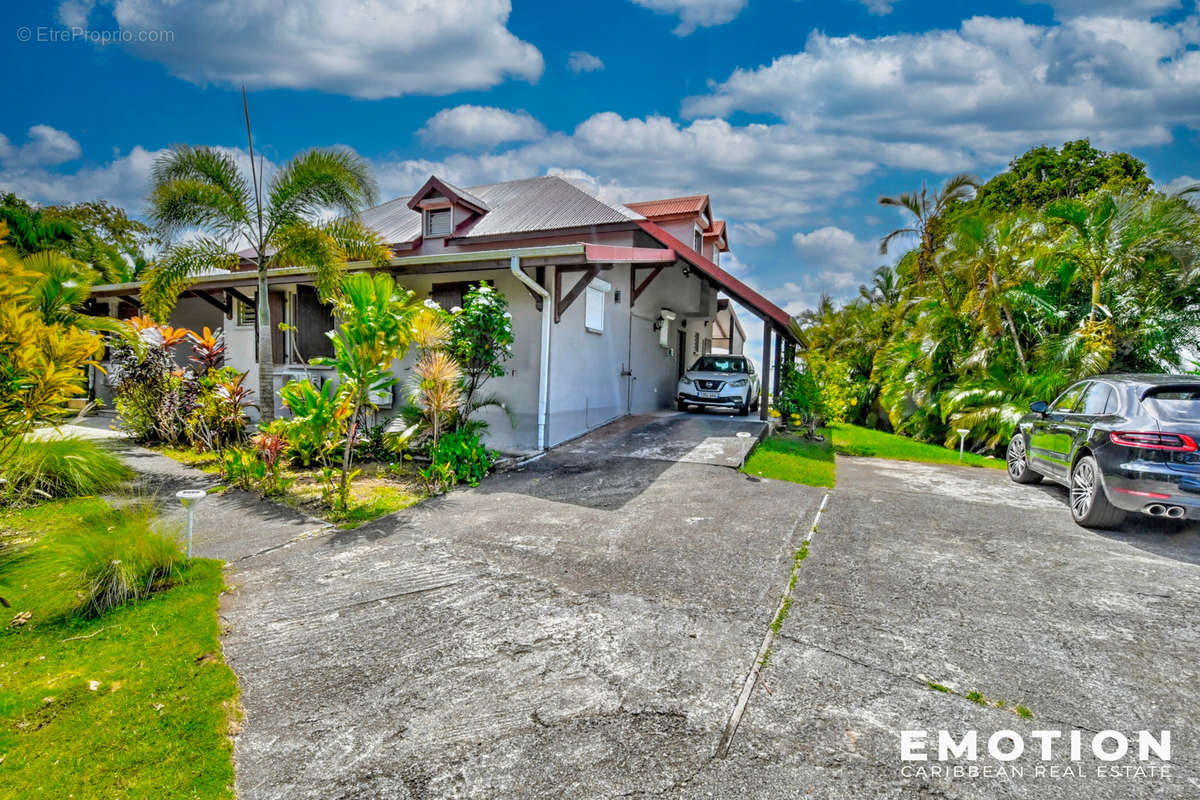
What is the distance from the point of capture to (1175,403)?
5.75 meters

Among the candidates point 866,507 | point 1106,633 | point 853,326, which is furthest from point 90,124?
point 853,326

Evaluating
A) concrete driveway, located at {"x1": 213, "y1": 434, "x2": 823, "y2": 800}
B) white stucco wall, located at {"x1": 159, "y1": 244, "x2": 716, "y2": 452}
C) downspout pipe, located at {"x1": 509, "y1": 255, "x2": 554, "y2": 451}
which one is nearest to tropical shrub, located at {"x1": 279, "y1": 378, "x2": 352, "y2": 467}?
concrete driveway, located at {"x1": 213, "y1": 434, "x2": 823, "y2": 800}

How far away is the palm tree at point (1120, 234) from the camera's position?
11.3 metres

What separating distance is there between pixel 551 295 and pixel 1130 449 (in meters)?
7.49

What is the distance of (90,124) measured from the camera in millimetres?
12859

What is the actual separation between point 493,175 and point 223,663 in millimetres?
18826

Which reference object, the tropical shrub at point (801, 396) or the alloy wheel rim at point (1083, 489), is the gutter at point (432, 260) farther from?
the alloy wheel rim at point (1083, 489)

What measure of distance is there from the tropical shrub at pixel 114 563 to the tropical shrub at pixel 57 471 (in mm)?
3214

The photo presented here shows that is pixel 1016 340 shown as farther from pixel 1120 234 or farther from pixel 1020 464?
pixel 1020 464

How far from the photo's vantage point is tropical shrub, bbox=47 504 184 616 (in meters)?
4.12

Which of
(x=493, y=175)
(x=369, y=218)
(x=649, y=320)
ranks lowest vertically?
(x=649, y=320)

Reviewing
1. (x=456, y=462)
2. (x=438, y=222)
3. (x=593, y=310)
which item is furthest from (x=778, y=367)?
(x=438, y=222)

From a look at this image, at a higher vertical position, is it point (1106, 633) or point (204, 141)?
point (204, 141)

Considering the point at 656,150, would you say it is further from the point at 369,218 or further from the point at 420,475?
the point at 369,218
